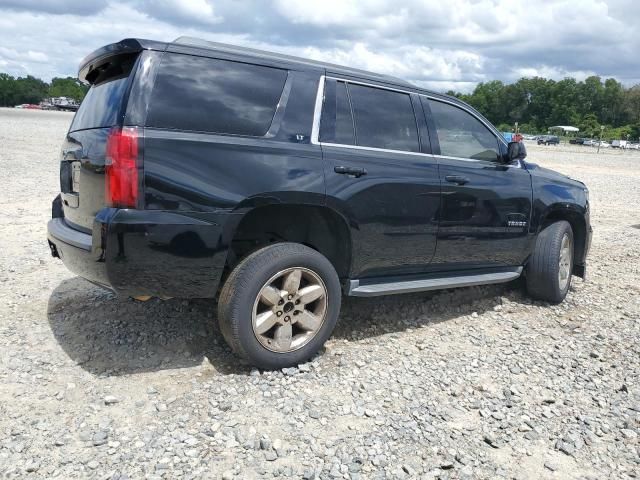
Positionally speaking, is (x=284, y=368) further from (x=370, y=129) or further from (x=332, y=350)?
(x=370, y=129)

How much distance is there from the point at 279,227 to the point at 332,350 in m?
1.01

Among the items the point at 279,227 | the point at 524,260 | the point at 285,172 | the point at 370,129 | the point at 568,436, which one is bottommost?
the point at 568,436

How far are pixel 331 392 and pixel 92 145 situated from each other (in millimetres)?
2075

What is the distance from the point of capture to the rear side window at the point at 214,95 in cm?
322

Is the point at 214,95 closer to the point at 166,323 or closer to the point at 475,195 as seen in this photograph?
the point at 166,323

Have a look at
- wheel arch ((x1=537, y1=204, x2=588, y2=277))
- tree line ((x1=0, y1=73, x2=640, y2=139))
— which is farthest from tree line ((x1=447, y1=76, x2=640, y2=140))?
wheel arch ((x1=537, y1=204, x2=588, y2=277))

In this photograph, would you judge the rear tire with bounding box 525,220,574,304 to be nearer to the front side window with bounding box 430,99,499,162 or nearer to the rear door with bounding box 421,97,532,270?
the rear door with bounding box 421,97,532,270

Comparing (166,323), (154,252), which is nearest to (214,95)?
(154,252)

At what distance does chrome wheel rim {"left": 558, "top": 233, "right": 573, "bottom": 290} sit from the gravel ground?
275mm

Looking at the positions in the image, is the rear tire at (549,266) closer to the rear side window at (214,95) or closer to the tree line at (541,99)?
the rear side window at (214,95)

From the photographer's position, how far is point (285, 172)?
3.46 metres

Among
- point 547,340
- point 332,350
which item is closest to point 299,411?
point 332,350

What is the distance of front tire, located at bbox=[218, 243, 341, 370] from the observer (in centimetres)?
342

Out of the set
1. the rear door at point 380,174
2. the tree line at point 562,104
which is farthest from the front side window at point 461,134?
the tree line at point 562,104
